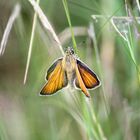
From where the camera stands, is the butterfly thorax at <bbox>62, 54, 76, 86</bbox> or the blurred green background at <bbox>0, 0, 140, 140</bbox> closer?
the butterfly thorax at <bbox>62, 54, 76, 86</bbox>

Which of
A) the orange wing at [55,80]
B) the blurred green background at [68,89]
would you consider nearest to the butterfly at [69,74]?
the orange wing at [55,80]

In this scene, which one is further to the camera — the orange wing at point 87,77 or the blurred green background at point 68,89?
the blurred green background at point 68,89

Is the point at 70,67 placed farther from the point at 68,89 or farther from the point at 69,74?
the point at 68,89

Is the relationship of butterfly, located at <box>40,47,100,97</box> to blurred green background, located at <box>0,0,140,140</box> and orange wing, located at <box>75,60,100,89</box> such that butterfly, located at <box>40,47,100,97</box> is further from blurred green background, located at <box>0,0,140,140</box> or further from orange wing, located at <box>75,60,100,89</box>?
blurred green background, located at <box>0,0,140,140</box>

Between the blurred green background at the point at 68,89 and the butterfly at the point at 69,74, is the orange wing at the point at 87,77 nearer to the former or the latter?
the butterfly at the point at 69,74

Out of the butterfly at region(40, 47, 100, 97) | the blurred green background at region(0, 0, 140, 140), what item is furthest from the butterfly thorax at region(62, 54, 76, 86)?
the blurred green background at region(0, 0, 140, 140)

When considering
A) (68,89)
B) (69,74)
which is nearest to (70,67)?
(69,74)
